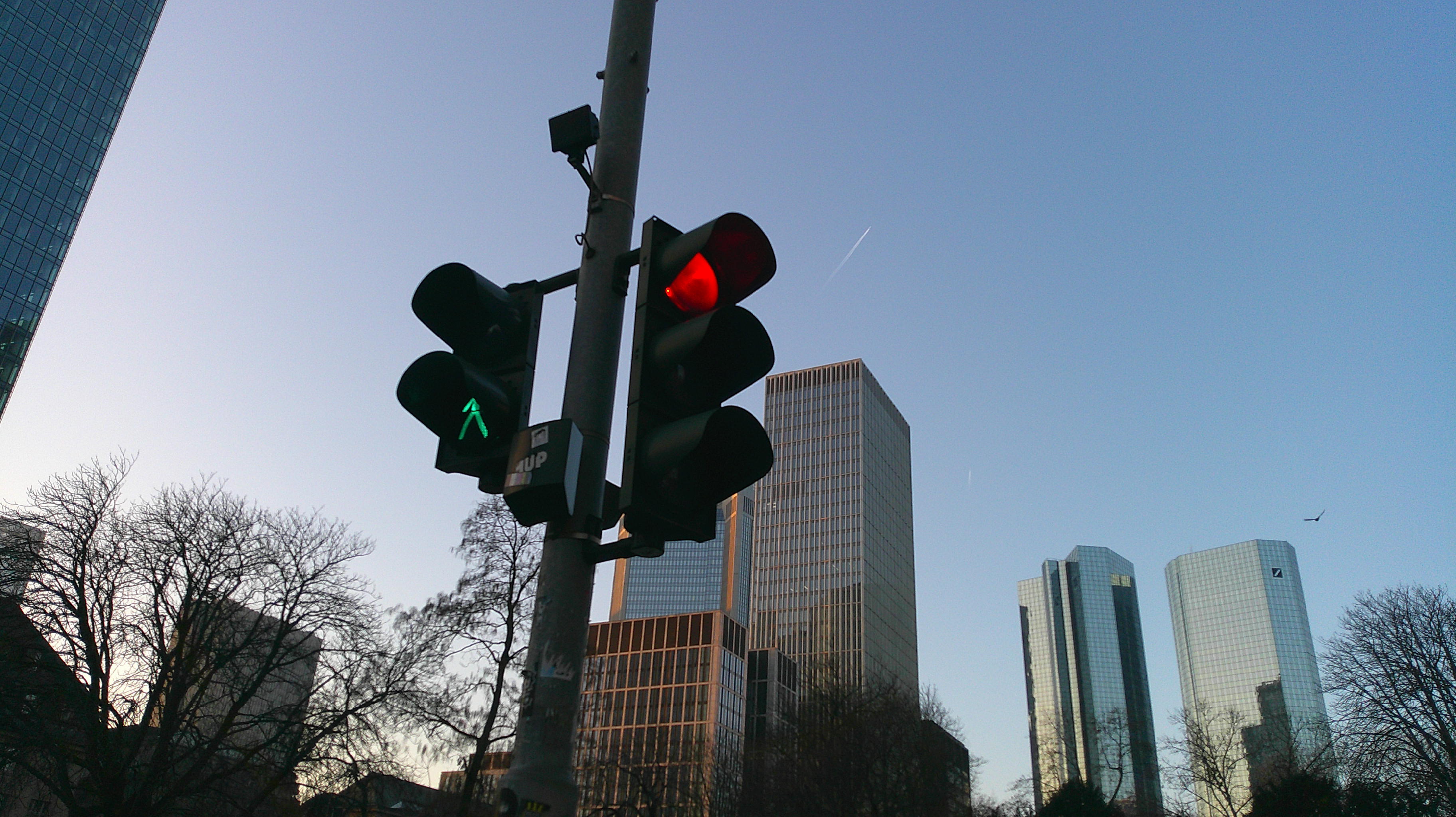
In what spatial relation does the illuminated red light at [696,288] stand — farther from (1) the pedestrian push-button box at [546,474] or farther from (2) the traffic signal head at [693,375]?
(1) the pedestrian push-button box at [546,474]

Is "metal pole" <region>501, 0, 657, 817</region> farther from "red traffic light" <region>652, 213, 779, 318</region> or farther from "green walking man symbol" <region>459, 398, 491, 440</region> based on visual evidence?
"green walking man symbol" <region>459, 398, 491, 440</region>

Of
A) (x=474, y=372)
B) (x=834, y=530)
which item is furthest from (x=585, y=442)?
(x=834, y=530)

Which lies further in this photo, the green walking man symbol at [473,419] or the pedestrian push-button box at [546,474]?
the green walking man symbol at [473,419]

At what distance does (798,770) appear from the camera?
3697 centimetres

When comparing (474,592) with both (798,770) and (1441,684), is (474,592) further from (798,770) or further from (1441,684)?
(1441,684)

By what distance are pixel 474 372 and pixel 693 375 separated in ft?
2.82

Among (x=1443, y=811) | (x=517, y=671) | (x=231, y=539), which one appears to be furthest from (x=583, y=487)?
(x=1443, y=811)

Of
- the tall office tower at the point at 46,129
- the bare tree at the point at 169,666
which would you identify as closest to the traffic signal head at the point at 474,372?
the bare tree at the point at 169,666

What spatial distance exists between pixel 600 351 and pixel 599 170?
2.83 ft

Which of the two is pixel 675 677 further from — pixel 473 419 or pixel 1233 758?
pixel 473 419

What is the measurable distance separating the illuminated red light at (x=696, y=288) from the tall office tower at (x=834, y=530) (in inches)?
5426

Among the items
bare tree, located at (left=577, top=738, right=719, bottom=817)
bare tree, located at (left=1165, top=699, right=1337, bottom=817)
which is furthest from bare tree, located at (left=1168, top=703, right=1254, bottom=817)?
bare tree, located at (left=577, top=738, right=719, bottom=817)

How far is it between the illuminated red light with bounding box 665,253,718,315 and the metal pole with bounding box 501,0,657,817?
250 millimetres

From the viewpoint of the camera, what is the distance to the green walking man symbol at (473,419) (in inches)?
146
